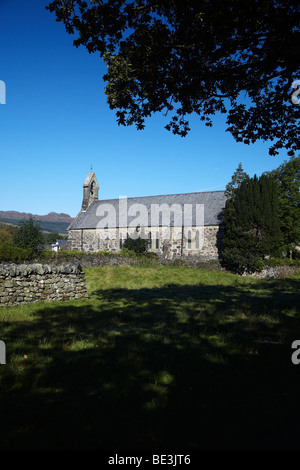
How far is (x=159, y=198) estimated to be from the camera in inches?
1706

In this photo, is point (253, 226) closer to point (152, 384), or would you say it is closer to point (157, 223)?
point (157, 223)

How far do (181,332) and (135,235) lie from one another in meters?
31.0

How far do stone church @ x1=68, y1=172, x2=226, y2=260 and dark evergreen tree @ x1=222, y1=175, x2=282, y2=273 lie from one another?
5.74 m

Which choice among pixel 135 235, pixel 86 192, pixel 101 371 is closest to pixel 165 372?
pixel 101 371

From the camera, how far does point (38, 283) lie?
1229 centimetres

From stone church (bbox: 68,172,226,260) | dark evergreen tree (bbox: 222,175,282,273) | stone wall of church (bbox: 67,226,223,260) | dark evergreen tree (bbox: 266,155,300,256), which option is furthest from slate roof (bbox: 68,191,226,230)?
dark evergreen tree (bbox: 266,155,300,256)

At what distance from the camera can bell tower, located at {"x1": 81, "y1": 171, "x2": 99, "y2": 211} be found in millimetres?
49094

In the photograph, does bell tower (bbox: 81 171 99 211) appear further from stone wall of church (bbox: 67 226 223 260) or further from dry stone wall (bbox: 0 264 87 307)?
dry stone wall (bbox: 0 264 87 307)

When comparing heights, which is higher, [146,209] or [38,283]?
[146,209]

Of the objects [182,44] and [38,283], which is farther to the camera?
[38,283]

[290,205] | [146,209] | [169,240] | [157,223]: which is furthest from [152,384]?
[146,209]

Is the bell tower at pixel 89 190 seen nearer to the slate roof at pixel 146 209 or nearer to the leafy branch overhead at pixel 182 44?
the slate roof at pixel 146 209

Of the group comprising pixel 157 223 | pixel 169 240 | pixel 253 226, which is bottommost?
pixel 169 240

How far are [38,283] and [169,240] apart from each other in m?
27.6
